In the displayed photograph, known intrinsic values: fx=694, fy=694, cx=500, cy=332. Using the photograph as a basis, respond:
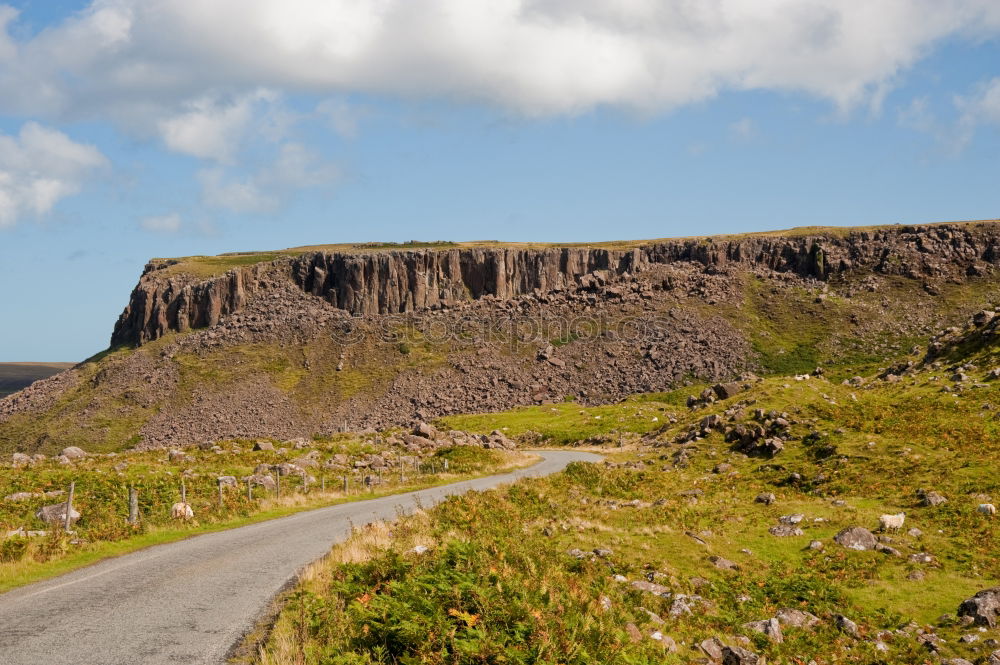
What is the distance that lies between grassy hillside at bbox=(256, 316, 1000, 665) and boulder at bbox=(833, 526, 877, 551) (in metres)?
0.39

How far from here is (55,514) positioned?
2470cm

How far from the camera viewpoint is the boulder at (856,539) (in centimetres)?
1931

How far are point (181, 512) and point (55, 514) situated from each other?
4188 mm

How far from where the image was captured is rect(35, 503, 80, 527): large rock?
24016 millimetres

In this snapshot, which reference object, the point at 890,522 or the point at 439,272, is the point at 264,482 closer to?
the point at 890,522

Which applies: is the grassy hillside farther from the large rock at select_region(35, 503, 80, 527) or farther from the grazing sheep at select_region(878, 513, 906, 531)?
the large rock at select_region(35, 503, 80, 527)

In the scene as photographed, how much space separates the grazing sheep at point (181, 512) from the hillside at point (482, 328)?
265 feet

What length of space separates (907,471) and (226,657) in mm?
27050

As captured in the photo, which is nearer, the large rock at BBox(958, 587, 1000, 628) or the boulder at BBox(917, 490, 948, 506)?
the large rock at BBox(958, 587, 1000, 628)

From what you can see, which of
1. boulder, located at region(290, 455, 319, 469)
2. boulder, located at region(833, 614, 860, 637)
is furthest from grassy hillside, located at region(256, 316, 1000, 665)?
boulder, located at region(290, 455, 319, 469)

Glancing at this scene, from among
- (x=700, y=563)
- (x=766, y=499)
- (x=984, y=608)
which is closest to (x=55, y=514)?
(x=700, y=563)

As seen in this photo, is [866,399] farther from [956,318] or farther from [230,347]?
[230,347]

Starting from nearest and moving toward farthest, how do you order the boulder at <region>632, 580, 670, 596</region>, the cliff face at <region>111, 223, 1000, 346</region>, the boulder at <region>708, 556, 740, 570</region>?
the boulder at <region>632, 580, 670, 596</region>, the boulder at <region>708, 556, 740, 570</region>, the cliff face at <region>111, 223, 1000, 346</region>

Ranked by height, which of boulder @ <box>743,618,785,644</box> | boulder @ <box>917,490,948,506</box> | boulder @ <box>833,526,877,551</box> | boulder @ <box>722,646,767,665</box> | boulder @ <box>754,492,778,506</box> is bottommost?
boulder @ <box>754,492,778,506</box>
